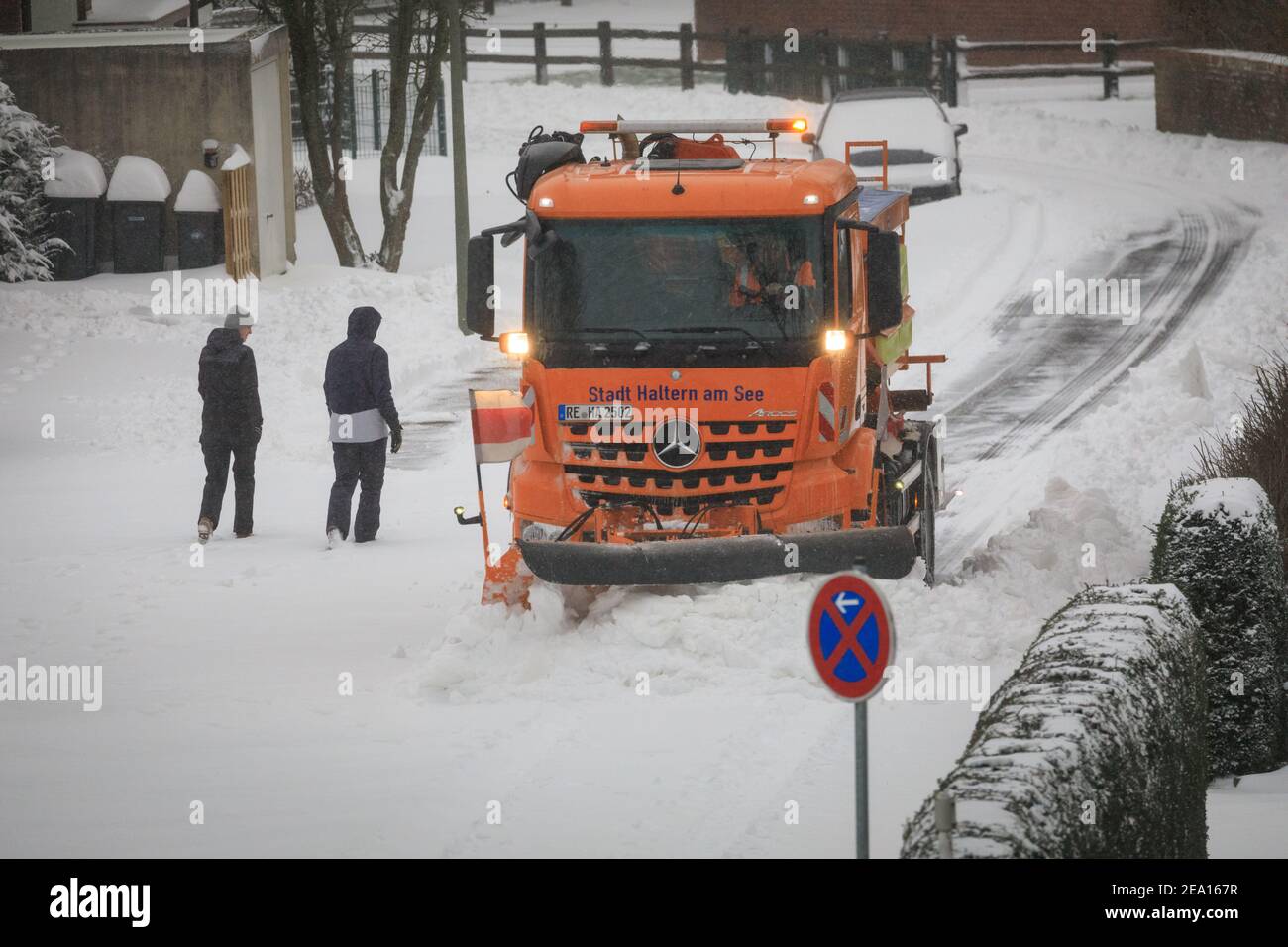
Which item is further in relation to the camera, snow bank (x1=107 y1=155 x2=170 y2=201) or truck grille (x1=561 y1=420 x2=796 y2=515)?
snow bank (x1=107 y1=155 x2=170 y2=201)

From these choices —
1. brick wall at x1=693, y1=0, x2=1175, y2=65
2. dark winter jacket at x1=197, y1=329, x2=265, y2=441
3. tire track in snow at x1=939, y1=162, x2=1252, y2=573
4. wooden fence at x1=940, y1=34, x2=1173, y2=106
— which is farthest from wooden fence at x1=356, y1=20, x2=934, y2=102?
dark winter jacket at x1=197, y1=329, x2=265, y2=441

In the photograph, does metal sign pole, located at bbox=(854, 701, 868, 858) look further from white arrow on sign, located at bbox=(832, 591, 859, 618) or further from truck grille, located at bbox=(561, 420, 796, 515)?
truck grille, located at bbox=(561, 420, 796, 515)

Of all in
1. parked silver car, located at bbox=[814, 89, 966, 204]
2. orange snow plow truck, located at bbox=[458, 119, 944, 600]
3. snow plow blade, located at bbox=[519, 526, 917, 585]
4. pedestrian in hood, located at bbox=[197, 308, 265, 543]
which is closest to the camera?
snow plow blade, located at bbox=[519, 526, 917, 585]

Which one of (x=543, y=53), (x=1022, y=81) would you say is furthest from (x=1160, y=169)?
(x=543, y=53)

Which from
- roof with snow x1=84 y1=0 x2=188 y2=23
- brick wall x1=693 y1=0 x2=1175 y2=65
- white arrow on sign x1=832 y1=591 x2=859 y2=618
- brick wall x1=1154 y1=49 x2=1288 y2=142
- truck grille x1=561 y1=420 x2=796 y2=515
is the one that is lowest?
truck grille x1=561 y1=420 x2=796 y2=515

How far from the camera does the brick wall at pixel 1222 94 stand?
31469mm

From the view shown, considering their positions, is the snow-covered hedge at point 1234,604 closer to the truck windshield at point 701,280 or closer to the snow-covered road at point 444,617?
the snow-covered road at point 444,617

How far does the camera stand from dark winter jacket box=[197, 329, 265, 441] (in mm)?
13789

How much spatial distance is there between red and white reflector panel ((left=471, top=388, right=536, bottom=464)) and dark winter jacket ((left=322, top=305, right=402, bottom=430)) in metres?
3.32

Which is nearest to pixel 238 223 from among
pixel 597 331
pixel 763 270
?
pixel 597 331

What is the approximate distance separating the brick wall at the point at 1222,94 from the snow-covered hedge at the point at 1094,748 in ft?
84.3

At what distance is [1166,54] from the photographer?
34.2 meters
